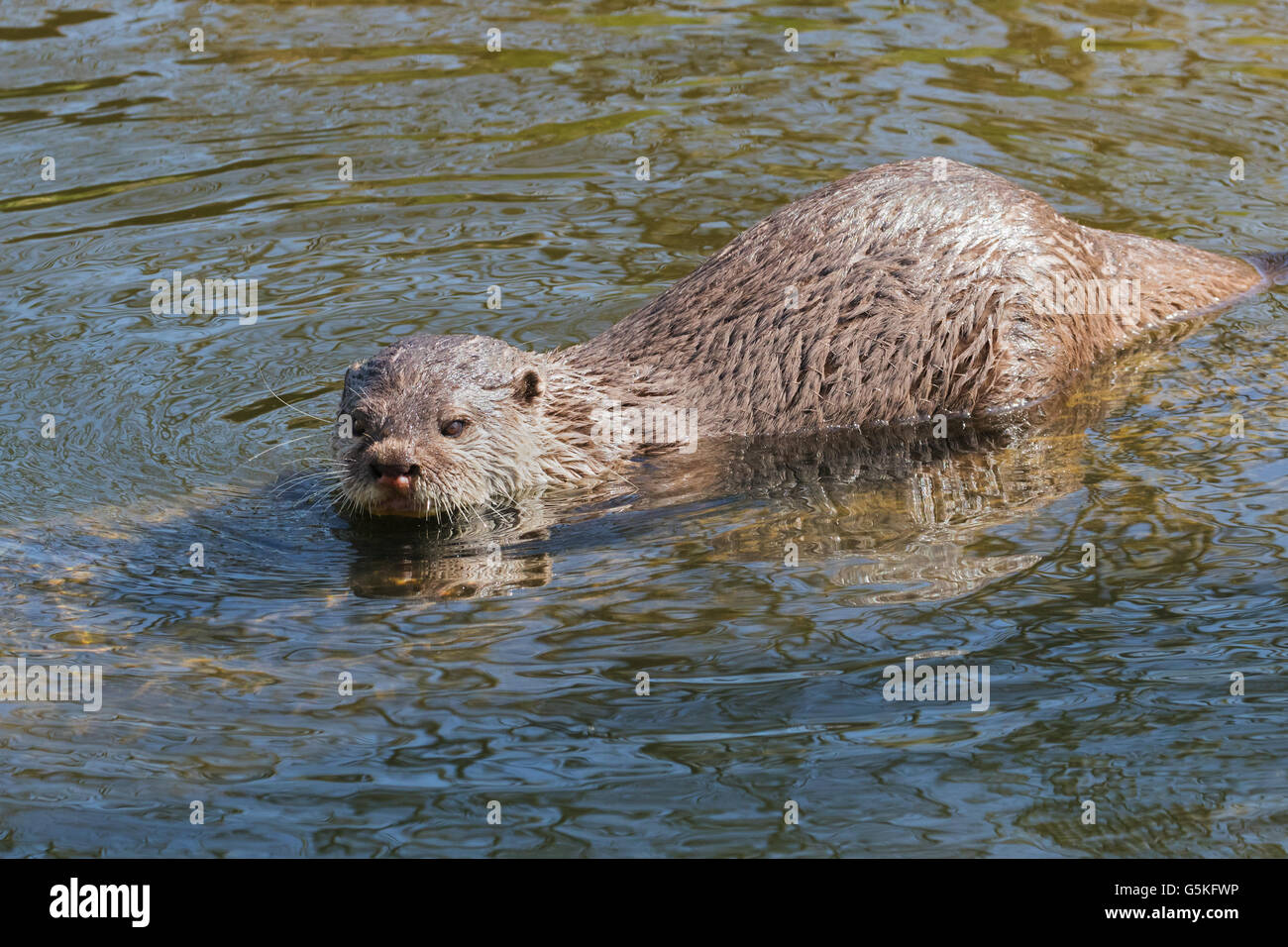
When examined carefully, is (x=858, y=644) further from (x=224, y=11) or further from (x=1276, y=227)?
(x=224, y=11)

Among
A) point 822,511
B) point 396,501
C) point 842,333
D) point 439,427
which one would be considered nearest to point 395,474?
point 396,501

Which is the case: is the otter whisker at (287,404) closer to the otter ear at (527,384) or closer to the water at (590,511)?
the water at (590,511)

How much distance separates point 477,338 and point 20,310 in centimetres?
301

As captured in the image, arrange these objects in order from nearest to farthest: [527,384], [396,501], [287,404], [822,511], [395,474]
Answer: [395,474], [396,501], [822,511], [527,384], [287,404]

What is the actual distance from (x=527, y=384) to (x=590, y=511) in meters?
0.57

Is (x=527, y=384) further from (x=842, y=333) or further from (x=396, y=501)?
(x=842, y=333)

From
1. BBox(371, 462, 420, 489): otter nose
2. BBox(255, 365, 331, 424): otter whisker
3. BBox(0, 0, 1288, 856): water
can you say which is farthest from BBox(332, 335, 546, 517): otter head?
BBox(255, 365, 331, 424): otter whisker

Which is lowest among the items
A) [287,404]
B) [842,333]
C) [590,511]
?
[590,511]

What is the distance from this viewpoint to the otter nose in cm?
612

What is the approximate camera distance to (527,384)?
6.61 meters

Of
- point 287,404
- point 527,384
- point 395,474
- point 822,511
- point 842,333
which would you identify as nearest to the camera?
point 395,474

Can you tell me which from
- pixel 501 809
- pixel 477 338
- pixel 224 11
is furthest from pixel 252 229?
pixel 501 809

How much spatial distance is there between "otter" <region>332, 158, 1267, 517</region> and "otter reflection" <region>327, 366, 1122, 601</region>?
0.11 metres
